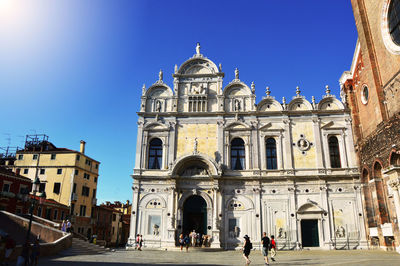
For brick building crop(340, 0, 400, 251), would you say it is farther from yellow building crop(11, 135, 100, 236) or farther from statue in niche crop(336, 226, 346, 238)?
yellow building crop(11, 135, 100, 236)

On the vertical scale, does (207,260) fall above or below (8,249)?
below

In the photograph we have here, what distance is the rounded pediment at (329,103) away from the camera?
28.4 meters

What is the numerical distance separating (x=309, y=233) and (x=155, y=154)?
1470cm

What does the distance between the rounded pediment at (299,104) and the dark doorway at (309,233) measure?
395 inches

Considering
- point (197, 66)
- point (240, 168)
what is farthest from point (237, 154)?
point (197, 66)

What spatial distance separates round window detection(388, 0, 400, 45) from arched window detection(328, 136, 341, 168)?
31.5 ft

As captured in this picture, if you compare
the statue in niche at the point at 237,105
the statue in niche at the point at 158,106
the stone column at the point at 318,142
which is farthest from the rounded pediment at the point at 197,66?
the stone column at the point at 318,142

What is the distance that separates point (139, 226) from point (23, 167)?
22.6 meters

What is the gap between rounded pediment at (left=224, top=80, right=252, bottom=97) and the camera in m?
29.5

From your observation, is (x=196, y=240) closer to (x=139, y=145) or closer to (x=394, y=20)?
(x=139, y=145)

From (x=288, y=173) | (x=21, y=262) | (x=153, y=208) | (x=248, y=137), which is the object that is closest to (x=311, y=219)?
(x=288, y=173)

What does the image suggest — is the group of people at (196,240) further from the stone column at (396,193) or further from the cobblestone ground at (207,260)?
the stone column at (396,193)

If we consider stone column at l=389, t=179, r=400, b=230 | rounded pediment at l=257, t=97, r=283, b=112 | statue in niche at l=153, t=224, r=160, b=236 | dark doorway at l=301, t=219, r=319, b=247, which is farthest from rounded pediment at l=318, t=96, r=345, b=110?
statue in niche at l=153, t=224, r=160, b=236

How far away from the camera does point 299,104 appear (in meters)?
28.8
